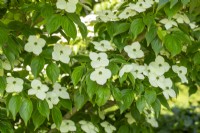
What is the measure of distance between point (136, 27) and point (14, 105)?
57 centimetres

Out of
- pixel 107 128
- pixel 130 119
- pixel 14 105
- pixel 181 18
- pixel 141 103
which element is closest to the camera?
pixel 14 105

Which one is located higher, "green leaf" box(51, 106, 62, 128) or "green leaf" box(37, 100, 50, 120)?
"green leaf" box(37, 100, 50, 120)

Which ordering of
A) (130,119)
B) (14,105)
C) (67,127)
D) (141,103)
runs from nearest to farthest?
(14,105) → (141,103) → (67,127) → (130,119)

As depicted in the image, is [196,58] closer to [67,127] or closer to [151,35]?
[151,35]

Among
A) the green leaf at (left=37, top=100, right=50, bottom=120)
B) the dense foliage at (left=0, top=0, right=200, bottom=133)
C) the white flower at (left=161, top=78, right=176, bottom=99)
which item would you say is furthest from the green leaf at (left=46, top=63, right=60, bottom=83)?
the white flower at (left=161, top=78, right=176, bottom=99)

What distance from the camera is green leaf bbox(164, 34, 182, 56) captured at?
154 centimetres

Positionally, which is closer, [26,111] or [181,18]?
[26,111]

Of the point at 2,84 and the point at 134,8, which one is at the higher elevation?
the point at 134,8

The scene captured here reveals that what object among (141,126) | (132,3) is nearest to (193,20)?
(132,3)

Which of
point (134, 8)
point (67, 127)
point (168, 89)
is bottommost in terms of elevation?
point (67, 127)

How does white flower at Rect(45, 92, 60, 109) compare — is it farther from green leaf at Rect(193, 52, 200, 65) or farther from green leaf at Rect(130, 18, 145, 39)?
green leaf at Rect(193, 52, 200, 65)

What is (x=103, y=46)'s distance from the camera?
5.49ft

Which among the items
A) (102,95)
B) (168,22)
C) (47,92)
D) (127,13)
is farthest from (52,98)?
(168,22)

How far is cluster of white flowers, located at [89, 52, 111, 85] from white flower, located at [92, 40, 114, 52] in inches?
3.4
